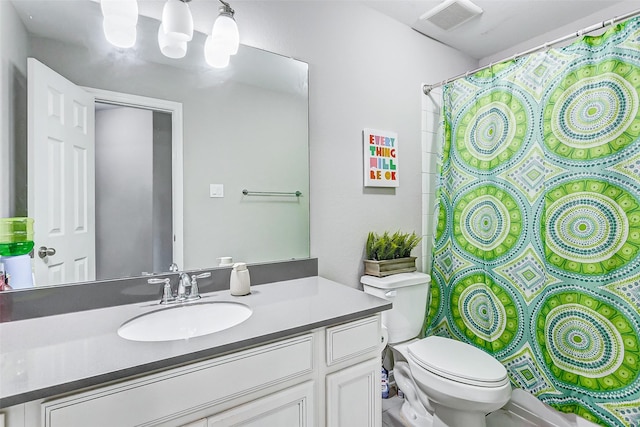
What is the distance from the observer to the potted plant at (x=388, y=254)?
5.74 ft

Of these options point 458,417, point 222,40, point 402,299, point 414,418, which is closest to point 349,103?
point 222,40

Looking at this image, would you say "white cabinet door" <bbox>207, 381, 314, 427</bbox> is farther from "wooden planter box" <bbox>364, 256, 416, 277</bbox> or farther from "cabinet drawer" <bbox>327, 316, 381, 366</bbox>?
"wooden planter box" <bbox>364, 256, 416, 277</bbox>

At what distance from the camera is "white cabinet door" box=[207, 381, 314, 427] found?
0.82 meters

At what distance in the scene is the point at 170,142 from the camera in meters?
1.25

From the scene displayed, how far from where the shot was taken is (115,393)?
678 mm

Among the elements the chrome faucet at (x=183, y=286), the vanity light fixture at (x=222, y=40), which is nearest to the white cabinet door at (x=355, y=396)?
the chrome faucet at (x=183, y=286)

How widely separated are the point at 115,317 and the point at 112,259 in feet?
0.77

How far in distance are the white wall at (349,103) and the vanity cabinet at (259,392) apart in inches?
25.4

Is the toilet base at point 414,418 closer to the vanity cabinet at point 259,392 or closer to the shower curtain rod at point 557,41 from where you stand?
the vanity cabinet at point 259,392

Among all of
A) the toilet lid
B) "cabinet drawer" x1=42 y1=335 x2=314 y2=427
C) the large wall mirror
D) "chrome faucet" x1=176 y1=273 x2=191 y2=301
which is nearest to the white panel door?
the large wall mirror

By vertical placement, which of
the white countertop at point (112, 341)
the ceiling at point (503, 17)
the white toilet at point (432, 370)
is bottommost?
the white toilet at point (432, 370)

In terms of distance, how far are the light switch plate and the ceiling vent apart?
62.2 inches

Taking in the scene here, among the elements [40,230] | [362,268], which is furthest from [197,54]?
[362,268]

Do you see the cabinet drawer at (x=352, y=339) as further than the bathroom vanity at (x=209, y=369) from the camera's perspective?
Yes
